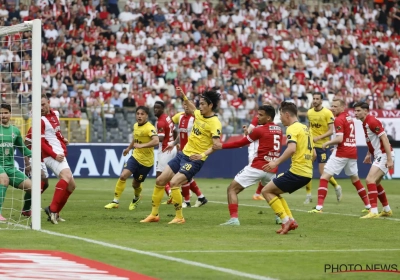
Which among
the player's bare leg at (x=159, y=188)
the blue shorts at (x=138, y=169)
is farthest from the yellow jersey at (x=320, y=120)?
the player's bare leg at (x=159, y=188)

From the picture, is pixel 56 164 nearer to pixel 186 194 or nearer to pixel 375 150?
pixel 186 194

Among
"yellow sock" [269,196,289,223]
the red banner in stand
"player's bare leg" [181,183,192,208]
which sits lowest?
"player's bare leg" [181,183,192,208]

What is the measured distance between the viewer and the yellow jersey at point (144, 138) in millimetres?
18641

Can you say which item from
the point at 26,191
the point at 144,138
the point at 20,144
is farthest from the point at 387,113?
the point at 20,144

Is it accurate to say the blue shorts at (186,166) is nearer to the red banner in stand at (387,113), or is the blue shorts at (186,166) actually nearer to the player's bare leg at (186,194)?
the player's bare leg at (186,194)

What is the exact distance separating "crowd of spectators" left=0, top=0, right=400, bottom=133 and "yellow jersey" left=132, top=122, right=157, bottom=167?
492 inches

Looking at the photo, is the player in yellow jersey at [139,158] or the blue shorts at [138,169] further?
the blue shorts at [138,169]

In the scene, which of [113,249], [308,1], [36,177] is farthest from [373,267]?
[308,1]

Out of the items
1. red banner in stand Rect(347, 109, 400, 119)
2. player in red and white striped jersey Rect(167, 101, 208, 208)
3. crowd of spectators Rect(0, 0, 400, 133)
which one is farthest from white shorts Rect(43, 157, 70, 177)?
red banner in stand Rect(347, 109, 400, 119)

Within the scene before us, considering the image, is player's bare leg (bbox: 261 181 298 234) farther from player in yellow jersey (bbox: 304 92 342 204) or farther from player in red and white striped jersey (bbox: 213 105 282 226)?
player in yellow jersey (bbox: 304 92 342 204)

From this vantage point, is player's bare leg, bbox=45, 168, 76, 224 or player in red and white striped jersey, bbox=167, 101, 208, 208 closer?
player's bare leg, bbox=45, 168, 76, 224

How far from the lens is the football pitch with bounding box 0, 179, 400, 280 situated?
970cm

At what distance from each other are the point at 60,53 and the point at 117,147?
5718 mm

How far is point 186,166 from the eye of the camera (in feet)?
49.3
